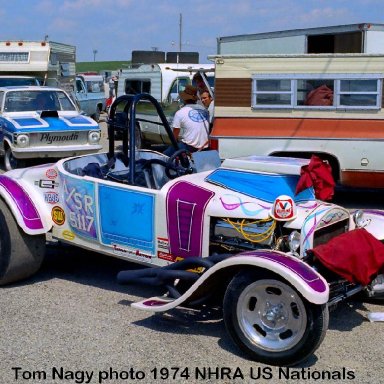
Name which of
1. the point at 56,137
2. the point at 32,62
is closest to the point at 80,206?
the point at 56,137

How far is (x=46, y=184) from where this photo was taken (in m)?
5.99

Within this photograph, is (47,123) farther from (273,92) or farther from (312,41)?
(312,41)

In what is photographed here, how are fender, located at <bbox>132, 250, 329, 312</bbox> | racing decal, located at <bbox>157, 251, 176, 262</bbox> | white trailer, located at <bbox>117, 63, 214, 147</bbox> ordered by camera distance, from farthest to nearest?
white trailer, located at <bbox>117, 63, 214, 147</bbox>
racing decal, located at <bbox>157, 251, 176, 262</bbox>
fender, located at <bbox>132, 250, 329, 312</bbox>

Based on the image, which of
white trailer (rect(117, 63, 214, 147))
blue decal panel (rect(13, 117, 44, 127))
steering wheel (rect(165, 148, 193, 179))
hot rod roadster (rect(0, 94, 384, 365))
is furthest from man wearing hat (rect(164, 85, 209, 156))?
white trailer (rect(117, 63, 214, 147))

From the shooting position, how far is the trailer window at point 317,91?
9.33 metres

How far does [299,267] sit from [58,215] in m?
2.48

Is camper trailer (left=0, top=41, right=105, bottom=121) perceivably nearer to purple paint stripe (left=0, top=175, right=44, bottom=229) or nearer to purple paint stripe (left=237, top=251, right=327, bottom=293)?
purple paint stripe (left=0, top=175, right=44, bottom=229)

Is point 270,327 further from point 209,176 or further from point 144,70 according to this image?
point 144,70

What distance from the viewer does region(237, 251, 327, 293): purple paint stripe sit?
163 inches

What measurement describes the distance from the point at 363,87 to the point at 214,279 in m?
5.56

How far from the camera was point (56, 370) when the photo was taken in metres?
4.30

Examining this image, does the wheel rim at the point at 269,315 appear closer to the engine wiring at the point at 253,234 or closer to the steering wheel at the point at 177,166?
the engine wiring at the point at 253,234

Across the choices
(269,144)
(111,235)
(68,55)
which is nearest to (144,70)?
(68,55)

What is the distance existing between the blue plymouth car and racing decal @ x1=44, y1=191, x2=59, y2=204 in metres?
6.79
